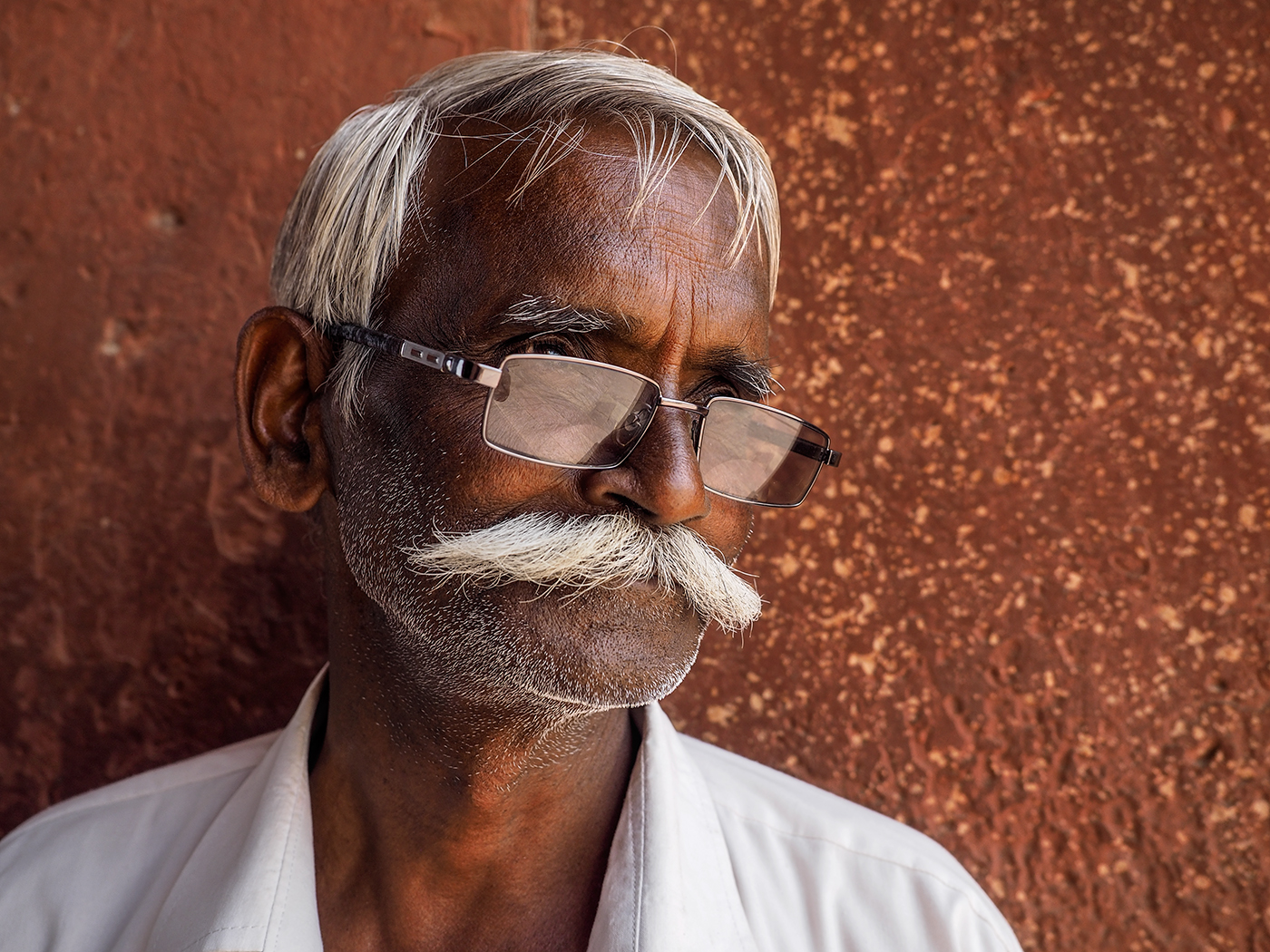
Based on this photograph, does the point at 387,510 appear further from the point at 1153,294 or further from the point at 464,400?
the point at 1153,294

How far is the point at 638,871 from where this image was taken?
1.41 m

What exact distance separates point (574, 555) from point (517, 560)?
0.08m

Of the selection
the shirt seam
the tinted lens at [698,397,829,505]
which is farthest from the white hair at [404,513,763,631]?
the shirt seam

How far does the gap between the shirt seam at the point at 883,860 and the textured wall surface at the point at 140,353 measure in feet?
3.38

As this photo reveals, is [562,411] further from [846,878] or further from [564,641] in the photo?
[846,878]

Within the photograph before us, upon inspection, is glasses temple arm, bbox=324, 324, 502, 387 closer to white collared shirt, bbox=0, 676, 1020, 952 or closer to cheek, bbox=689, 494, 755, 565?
cheek, bbox=689, 494, 755, 565

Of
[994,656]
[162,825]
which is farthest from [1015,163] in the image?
[162,825]

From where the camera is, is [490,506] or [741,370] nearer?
[490,506]

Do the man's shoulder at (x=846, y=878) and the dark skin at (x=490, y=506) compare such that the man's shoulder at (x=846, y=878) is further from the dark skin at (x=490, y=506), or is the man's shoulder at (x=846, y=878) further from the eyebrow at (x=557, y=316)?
the eyebrow at (x=557, y=316)

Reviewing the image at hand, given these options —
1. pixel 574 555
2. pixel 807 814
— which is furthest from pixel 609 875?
pixel 574 555

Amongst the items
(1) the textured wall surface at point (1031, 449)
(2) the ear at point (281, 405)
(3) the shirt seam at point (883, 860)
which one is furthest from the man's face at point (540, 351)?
(1) the textured wall surface at point (1031, 449)

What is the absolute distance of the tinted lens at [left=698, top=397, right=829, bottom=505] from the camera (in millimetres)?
1402

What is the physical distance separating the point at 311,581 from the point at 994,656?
1473 millimetres

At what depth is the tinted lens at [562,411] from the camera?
1279 mm
